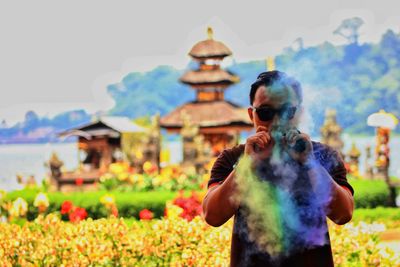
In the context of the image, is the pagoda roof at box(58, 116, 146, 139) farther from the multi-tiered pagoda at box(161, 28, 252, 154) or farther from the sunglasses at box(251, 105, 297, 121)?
the sunglasses at box(251, 105, 297, 121)

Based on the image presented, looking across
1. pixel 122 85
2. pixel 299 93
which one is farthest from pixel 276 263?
pixel 122 85

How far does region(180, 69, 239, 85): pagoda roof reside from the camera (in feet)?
84.5

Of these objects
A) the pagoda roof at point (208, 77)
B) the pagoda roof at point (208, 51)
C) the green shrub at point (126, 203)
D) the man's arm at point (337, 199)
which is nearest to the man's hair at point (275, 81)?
the man's arm at point (337, 199)

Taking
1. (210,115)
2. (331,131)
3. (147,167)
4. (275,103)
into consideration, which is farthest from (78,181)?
(275,103)

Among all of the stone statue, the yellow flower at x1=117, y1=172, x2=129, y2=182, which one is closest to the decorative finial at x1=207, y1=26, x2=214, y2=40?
the stone statue

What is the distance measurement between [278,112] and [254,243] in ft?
1.51

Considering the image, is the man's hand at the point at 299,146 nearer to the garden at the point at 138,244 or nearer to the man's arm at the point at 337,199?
the man's arm at the point at 337,199

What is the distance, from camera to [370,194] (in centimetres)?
1323

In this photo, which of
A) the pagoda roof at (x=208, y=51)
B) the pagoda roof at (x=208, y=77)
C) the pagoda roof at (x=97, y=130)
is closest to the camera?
the pagoda roof at (x=97, y=130)

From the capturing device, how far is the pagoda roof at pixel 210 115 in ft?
82.0

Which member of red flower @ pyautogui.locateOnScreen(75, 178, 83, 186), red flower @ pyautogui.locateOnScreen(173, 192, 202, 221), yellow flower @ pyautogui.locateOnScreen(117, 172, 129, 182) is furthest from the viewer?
red flower @ pyautogui.locateOnScreen(75, 178, 83, 186)

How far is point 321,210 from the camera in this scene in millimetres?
2291

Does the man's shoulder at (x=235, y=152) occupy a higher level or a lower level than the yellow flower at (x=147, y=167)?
lower

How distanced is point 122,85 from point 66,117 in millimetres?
21014
